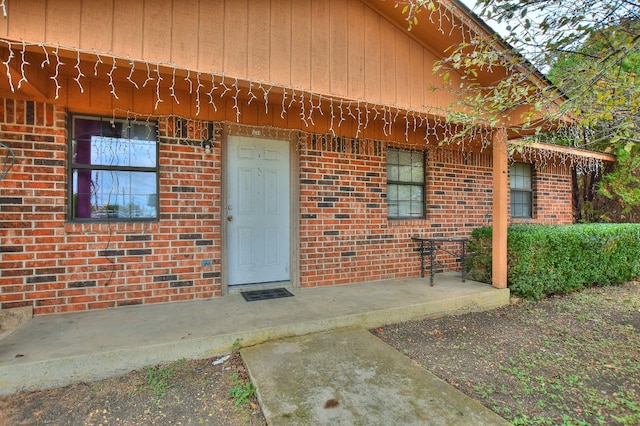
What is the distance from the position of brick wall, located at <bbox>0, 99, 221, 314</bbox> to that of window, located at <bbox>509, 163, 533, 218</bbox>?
6183 mm

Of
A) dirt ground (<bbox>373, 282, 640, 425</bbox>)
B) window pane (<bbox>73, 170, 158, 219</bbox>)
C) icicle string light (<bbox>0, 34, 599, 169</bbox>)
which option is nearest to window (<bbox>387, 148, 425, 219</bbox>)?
icicle string light (<bbox>0, 34, 599, 169</bbox>)

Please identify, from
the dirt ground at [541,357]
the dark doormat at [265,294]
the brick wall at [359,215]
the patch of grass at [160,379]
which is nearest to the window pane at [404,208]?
the brick wall at [359,215]

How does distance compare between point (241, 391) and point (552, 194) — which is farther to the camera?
point (552, 194)

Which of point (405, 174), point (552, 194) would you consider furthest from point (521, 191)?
point (405, 174)

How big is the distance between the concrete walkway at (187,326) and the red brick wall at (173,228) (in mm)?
288

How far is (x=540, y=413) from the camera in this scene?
2.12 metres

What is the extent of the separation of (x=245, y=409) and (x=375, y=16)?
4112mm

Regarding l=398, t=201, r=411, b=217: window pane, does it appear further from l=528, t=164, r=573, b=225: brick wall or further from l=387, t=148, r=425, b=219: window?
l=528, t=164, r=573, b=225: brick wall

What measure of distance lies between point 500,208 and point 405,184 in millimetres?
1455

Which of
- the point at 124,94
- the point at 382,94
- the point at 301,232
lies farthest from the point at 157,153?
the point at 382,94

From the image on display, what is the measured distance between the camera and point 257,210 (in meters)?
4.17

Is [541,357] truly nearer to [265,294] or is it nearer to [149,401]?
[265,294]

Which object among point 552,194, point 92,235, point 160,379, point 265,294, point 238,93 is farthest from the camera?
point 552,194

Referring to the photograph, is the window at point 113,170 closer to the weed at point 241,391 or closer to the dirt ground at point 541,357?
the weed at point 241,391
